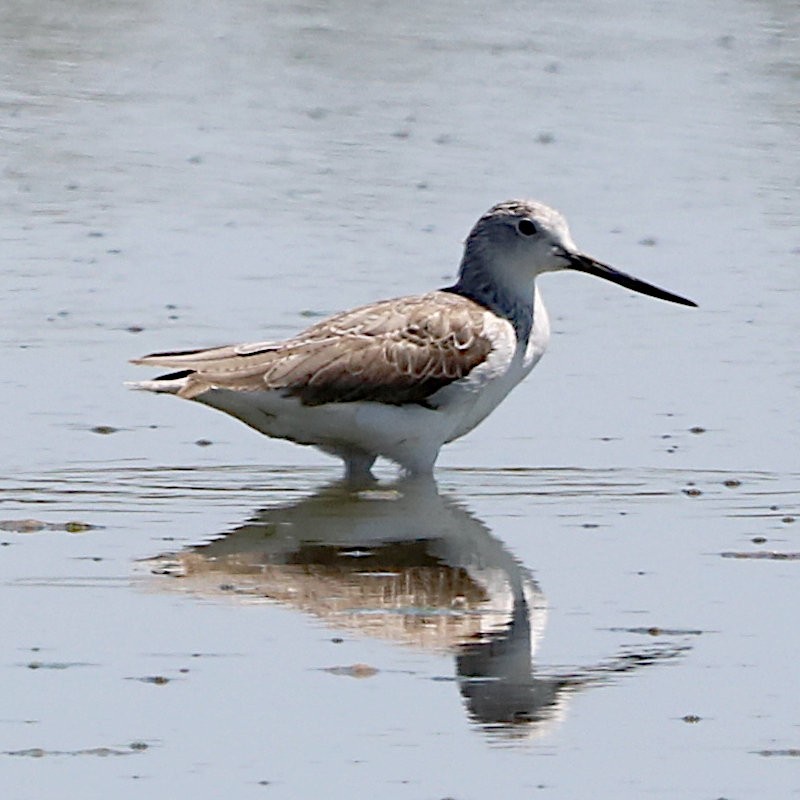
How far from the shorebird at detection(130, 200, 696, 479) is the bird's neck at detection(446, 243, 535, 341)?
1 centimetres

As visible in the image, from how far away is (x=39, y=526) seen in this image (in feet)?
30.3

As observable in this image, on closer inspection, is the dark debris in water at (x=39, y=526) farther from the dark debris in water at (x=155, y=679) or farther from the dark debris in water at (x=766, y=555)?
the dark debris in water at (x=766, y=555)

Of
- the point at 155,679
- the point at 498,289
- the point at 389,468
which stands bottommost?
the point at 389,468

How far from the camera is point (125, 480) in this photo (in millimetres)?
9953

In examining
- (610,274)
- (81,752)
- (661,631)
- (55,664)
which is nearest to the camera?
(81,752)

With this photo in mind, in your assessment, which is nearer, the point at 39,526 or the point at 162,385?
the point at 39,526

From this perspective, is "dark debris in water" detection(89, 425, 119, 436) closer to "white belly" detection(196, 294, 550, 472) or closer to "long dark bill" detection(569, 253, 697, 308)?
"white belly" detection(196, 294, 550, 472)

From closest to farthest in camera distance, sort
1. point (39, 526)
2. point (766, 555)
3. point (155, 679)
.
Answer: point (155, 679) < point (766, 555) < point (39, 526)

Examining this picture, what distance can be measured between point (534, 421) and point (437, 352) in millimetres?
1056

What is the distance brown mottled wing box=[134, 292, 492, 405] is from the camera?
10062mm

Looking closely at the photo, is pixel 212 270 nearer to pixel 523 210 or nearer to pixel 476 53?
pixel 523 210

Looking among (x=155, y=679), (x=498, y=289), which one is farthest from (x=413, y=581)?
(x=498, y=289)

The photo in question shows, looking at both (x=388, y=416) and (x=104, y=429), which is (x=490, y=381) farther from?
(x=104, y=429)

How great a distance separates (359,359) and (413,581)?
6.04 feet
